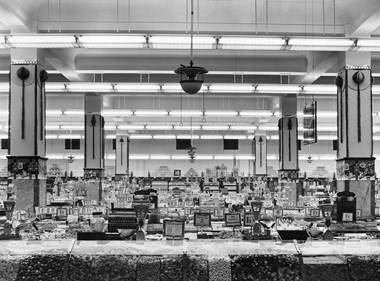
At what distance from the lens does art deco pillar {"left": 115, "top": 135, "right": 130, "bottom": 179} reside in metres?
34.0

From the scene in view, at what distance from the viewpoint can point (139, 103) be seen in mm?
27031

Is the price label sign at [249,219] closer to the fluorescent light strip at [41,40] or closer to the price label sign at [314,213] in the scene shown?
the price label sign at [314,213]

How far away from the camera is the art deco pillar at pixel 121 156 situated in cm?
3397

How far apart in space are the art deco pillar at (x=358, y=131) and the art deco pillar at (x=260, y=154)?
19.2 meters

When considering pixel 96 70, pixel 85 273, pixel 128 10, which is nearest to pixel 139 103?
pixel 96 70

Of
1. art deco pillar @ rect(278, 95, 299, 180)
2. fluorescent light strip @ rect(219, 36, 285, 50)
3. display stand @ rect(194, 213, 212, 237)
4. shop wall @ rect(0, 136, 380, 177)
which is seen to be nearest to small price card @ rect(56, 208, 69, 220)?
display stand @ rect(194, 213, 212, 237)

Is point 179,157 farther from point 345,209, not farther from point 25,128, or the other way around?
point 345,209

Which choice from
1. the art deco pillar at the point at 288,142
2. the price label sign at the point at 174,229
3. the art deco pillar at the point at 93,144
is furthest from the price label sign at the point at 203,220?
the art deco pillar at the point at 93,144

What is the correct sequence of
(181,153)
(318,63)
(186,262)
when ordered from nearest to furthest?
(186,262), (318,63), (181,153)

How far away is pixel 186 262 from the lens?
5348 mm

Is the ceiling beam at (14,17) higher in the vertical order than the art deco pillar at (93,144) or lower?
higher

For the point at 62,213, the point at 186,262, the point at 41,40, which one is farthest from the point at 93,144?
the point at 186,262

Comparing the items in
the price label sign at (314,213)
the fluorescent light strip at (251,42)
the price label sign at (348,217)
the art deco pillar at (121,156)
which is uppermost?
the fluorescent light strip at (251,42)

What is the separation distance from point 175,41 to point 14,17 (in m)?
4.18
